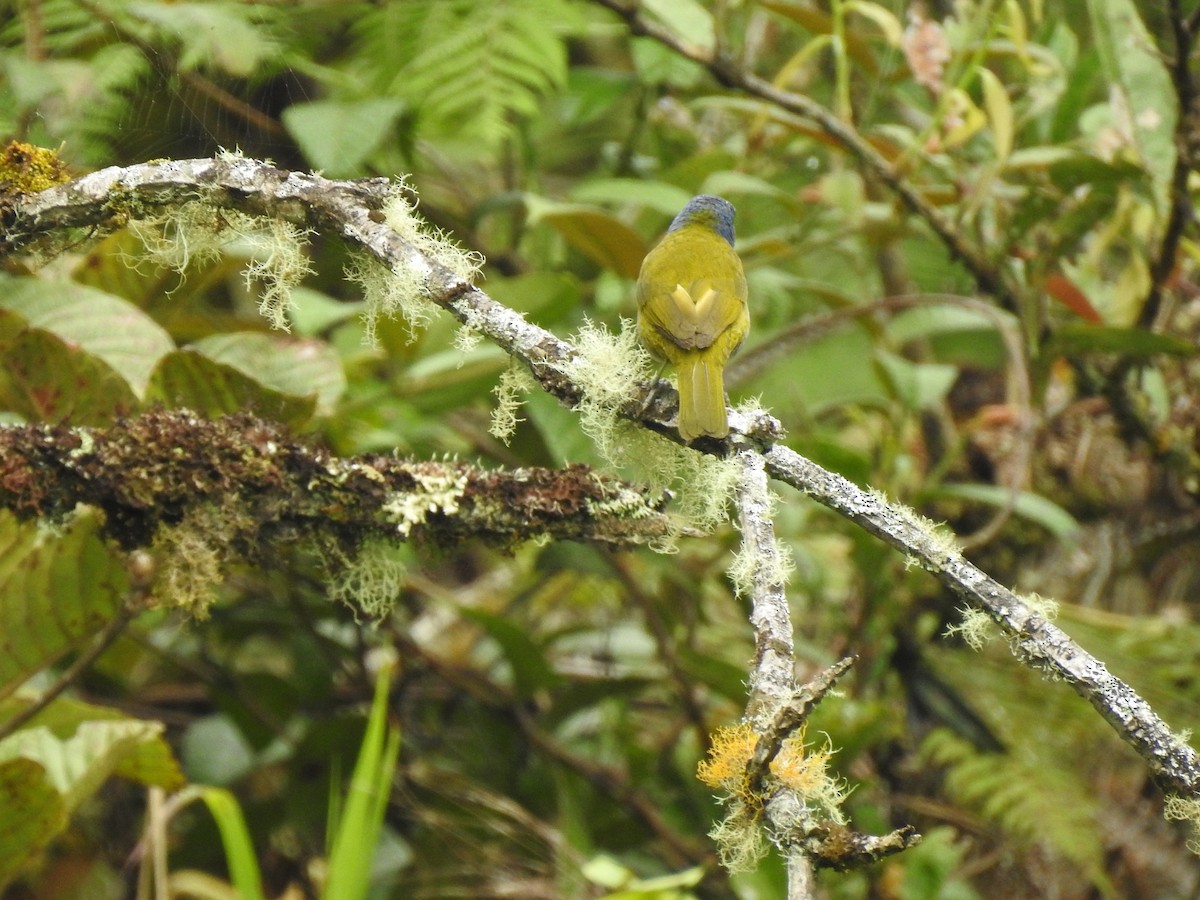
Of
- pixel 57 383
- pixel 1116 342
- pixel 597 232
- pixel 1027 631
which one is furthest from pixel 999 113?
pixel 57 383

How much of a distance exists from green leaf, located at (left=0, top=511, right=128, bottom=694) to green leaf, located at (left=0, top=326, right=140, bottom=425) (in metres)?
0.17

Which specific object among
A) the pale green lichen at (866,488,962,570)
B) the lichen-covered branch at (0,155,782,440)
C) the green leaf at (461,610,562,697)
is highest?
the lichen-covered branch at (0,155,782,440)

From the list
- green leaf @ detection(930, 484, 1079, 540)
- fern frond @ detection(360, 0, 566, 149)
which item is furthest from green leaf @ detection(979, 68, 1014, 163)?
fern frond @ detection(360, 0, 566, 149)

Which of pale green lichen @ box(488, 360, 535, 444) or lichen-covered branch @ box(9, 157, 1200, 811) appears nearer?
lichen-covered branch @ box(9, 157, 1200, 811)

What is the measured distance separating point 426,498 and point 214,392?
22.5 inches

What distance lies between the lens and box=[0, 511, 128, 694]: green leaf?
1.82 m

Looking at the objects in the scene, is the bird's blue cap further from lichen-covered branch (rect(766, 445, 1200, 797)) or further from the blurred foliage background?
lichen-covered branch (rect(766, 445, 1200, 797))

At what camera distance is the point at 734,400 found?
2605 mm

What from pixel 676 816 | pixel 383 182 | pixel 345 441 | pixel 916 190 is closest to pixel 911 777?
pixel 676 816

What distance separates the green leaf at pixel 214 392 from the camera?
1756 mm

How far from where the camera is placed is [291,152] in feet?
5.91

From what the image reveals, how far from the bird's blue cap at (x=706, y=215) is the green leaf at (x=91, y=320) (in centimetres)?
102

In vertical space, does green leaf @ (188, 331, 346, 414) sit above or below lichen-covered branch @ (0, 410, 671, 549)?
below

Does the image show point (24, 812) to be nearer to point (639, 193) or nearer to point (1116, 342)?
point (639, 193)
